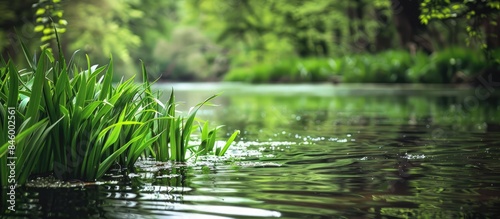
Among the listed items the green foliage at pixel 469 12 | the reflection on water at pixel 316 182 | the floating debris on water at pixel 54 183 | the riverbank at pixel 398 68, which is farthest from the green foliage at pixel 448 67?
the floating debris on water at pixel 54 183

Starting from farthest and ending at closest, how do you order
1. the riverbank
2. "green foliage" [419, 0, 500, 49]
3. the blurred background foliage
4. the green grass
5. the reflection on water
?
the blurred background foliage
the riverbank
"green foliage" [419, 0, 500, 49]
the green grass
the reflection on water

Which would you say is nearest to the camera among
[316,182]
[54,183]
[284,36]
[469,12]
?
[54,183]

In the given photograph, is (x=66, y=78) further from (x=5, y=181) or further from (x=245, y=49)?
(x=245, y=49)

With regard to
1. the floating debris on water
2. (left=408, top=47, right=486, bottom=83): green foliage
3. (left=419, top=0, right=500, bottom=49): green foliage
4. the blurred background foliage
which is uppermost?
the blurred background foliage

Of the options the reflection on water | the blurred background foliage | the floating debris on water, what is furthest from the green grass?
→ the blurred background foliage

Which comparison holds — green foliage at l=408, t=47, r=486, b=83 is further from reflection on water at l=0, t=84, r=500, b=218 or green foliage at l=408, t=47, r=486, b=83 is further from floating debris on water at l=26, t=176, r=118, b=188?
floating debris on water at l=26, t=176, r=118, b=188

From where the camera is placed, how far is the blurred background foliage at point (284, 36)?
26219 millimetres

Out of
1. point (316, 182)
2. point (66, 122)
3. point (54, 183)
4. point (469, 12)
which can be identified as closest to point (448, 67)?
point (469, 12)

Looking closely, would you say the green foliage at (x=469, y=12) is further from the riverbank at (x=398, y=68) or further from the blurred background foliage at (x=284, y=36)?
the riverbank at (x=398, y=68)

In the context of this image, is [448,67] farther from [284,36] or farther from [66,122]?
[66,122]

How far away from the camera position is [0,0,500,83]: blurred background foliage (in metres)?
26.2

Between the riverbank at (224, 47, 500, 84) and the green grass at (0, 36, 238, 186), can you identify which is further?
the riverbank at (224, 47, 500, 84)

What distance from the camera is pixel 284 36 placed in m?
44.7

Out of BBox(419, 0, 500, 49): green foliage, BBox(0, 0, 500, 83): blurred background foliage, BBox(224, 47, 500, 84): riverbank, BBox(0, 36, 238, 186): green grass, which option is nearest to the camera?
BBox(0, 36, 238, 186): green grass
